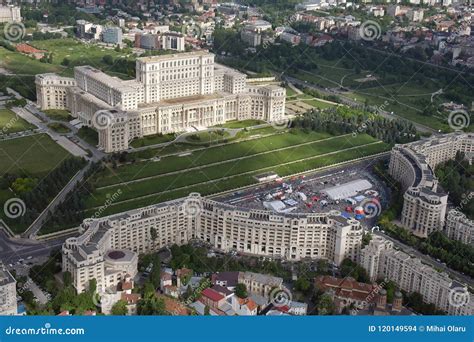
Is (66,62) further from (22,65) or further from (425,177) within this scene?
(425,177)

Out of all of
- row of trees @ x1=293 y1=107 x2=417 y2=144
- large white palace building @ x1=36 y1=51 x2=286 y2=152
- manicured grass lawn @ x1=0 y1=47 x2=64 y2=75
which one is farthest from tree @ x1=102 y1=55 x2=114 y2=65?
row of trees @ x1=293 y1=107 x2=417 y2=144

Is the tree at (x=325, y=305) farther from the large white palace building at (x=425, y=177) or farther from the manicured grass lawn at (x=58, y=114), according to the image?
the manicured grass lawn at (x=58, y=114)

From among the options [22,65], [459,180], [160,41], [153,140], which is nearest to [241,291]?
[459,180]


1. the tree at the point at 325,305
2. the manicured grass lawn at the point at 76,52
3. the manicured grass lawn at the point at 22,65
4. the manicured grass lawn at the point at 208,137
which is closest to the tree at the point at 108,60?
the manicured grass lawn at the point at 76,52

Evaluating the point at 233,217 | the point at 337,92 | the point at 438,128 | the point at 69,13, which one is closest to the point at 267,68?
the point at 337,92

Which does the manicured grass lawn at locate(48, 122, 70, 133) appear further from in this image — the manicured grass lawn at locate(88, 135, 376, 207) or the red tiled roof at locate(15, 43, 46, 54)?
the red tiled roof at locate(15, 43, 46, 54)
